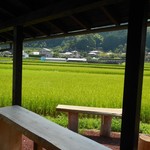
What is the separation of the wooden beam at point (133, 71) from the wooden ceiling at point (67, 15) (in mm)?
284

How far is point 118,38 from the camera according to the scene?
3234 centimetres

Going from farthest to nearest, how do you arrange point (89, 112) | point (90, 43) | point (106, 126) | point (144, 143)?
1. point (90, 43)
2. point (106, 126)
3. point (89, 112)
4. point (144, 143)

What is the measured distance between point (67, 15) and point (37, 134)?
1.12 m

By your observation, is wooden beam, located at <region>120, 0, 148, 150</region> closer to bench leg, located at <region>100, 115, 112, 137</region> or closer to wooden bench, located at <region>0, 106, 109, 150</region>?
wooden bench, located at <region>0, 106, 109, 150</region>

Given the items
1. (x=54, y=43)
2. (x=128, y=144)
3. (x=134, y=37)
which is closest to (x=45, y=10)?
(x=134, y=37)

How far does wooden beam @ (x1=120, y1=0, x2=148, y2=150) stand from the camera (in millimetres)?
1408

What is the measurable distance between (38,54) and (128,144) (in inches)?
1694

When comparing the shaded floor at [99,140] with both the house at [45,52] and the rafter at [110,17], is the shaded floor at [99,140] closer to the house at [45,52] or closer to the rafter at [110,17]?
the rafter at [110,17]

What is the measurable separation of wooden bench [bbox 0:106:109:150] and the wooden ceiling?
1.07m

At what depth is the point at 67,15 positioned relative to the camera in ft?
7.02

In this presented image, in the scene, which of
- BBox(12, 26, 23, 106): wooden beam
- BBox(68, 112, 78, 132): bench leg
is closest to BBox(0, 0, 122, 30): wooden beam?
BBox(12, 26, 23, 106): wooden beam

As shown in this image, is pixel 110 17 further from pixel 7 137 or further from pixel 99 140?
pixel 99 140

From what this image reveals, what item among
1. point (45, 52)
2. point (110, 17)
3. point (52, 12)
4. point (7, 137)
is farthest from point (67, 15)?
point (45, 52)

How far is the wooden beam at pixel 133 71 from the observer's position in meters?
1.41
